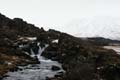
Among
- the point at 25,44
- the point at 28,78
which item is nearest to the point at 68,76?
the point at 28,78

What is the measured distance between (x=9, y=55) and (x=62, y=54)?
23120 mm

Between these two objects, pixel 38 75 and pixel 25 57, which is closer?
pixel 38 75

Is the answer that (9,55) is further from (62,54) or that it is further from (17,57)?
(62,54)

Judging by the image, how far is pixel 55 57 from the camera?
133125mm

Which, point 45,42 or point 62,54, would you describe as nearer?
point 62,54

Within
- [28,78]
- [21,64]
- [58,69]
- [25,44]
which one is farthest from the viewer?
[25,44]

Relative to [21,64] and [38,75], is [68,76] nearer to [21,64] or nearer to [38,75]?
[38,75]

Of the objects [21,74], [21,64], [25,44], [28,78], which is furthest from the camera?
[25,44]

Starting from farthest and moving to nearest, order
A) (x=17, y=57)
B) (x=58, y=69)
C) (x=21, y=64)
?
1. (x=17, y=57)
2. (x=21, y=64)
3. (x=58, y=69)

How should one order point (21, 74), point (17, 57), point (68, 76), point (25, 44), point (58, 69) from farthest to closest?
point (25, 44) → point (17, 57) → point (58, 69) → point (21, 74) → point (68, 76)

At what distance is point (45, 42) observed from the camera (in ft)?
525

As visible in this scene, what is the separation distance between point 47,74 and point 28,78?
8982 millimetres

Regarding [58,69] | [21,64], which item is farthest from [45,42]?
[58,69]

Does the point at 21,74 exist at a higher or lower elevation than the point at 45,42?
lower
